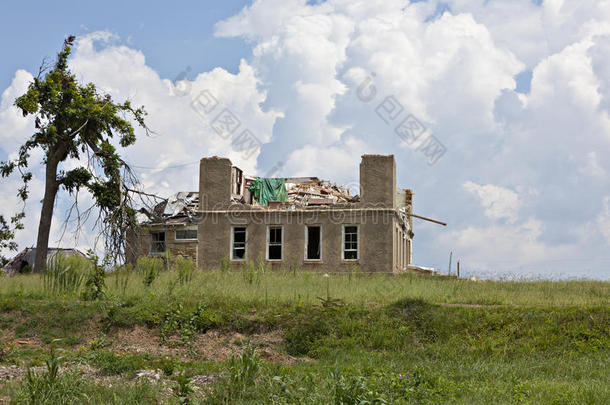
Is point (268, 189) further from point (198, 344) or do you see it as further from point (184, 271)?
point (198, 344)

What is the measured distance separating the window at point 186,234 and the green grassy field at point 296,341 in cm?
1283

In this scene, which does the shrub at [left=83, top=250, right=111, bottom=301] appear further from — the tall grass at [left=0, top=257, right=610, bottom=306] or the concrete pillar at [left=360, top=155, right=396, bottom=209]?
the concrete pillar at [left=360, top=155, right=396, bottom=209]

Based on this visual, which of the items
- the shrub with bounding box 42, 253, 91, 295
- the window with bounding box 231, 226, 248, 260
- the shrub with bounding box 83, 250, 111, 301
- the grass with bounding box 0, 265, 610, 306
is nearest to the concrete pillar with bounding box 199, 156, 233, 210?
the window with bounding box 231, 226, 248, 260

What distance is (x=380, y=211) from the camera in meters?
31.2

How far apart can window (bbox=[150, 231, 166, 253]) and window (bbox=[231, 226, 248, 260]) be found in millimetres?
5073

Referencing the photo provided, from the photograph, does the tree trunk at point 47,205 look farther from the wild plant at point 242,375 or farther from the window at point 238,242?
the wild plant at point 242,375

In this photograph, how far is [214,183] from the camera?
33500 millimetres

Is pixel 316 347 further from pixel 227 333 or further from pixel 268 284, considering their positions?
pixel 268 284

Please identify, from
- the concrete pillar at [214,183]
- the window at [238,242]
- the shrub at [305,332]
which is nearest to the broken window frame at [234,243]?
the window at [238,242]

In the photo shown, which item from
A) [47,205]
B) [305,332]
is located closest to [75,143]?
[47,205]

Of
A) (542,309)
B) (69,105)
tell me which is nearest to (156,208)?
(69,105)

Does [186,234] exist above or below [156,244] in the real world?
above

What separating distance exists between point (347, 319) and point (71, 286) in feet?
30.4

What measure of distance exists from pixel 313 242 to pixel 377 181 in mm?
4647
